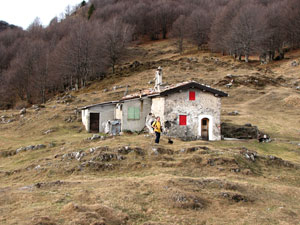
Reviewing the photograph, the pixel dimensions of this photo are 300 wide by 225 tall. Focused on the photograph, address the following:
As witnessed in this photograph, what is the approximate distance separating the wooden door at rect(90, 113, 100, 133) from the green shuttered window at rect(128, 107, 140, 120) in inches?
193

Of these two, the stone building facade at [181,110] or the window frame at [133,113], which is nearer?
the stone building facade at [181,110]

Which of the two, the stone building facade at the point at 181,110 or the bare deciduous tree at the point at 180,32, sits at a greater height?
→ the bare deciduous tree at the point at 180,32

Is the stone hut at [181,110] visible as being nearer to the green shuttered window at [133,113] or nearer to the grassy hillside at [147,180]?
the green shuttered window at [133,113]

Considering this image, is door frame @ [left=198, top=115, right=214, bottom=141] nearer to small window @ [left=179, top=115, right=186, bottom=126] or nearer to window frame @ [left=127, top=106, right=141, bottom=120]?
small window @ [left=179, top=115, right=186, bottom=126]

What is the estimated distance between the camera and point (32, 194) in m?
9.78

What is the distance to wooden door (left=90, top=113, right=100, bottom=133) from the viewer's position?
2717 cm

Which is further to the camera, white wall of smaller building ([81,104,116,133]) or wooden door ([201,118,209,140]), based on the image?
white wall of smaller building ([81,104,116,133])

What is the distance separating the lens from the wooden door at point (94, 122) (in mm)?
27175

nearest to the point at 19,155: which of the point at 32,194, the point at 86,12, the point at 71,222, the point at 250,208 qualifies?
the point at 32,194

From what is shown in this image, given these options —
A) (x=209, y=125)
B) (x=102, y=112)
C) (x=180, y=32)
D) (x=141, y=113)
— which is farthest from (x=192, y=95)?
(x=180, y=32)

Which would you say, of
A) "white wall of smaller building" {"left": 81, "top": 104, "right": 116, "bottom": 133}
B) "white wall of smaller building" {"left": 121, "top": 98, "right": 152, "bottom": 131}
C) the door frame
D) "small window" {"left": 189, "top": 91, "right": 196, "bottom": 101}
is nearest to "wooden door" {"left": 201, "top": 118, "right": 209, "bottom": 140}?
the door frame

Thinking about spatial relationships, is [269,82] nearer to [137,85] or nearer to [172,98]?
[137,85]

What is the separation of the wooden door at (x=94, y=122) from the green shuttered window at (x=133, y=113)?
16.1 ft

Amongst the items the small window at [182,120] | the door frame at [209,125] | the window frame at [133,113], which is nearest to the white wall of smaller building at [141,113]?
the window frame at [133,113]
